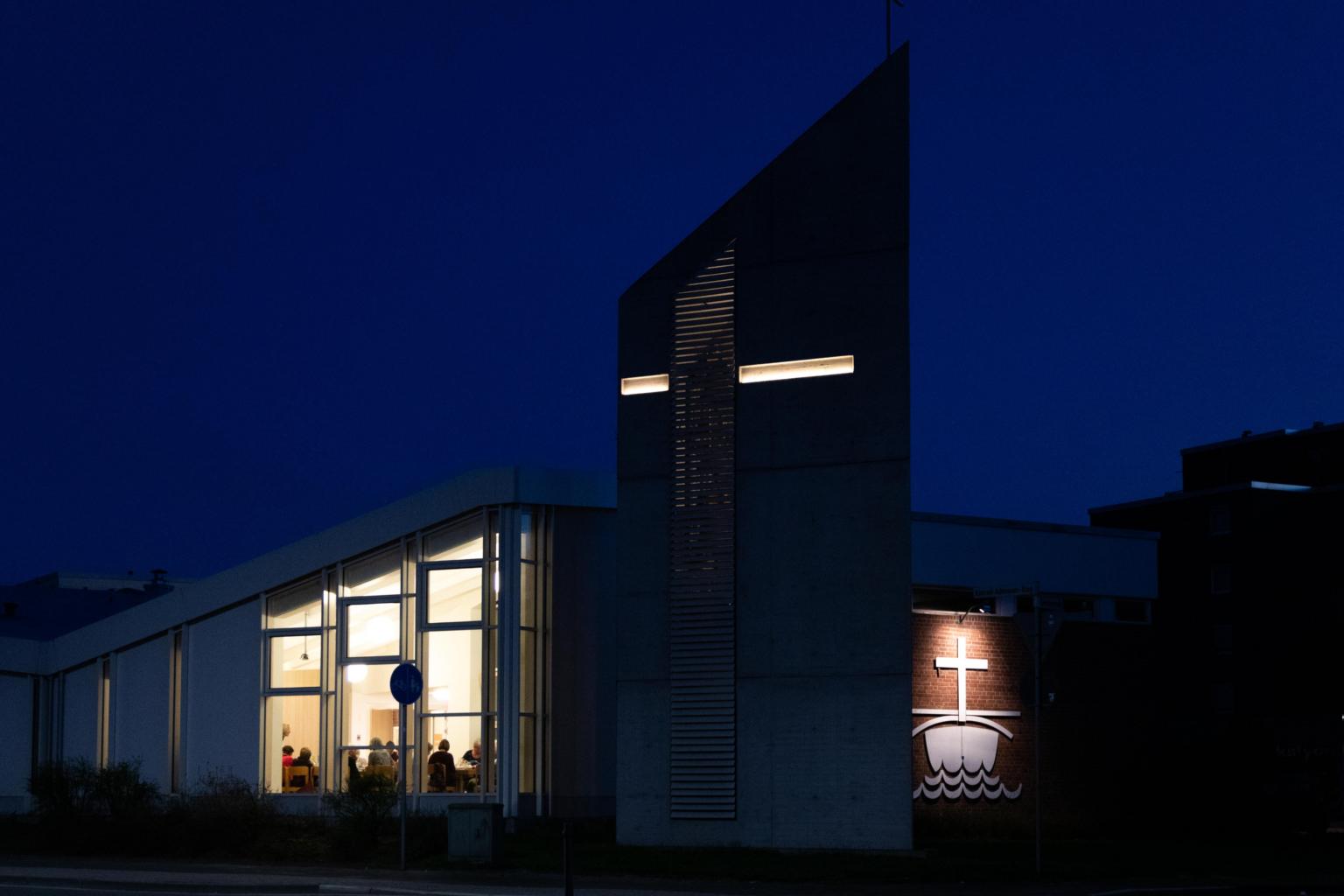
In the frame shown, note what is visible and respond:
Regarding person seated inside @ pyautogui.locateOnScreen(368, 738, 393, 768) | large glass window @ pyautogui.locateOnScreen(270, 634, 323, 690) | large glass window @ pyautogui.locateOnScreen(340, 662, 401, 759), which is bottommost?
person seated inside @ pyautogui.locateOnScreen(368, 738, 393, 768)

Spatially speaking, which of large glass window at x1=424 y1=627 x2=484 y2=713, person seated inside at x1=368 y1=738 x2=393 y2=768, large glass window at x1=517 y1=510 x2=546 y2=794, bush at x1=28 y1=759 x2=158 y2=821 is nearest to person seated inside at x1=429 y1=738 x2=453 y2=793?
large glass window at x1=424 y1=627 x2=484 y2=713

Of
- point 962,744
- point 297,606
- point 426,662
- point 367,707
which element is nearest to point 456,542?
point 426,662

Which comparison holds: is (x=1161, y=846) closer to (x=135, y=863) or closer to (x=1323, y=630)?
(x=135, y=863)

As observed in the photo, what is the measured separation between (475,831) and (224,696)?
506 inches

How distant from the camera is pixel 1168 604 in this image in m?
76.1

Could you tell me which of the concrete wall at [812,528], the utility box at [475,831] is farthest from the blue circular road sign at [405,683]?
the concrete wall at [812,528]

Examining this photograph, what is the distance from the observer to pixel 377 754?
33.3 m

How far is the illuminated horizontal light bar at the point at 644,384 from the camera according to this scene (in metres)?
27.6

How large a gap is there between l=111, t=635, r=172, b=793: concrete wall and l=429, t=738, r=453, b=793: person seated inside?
6.70m

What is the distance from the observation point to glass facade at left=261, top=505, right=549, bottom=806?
3216cm

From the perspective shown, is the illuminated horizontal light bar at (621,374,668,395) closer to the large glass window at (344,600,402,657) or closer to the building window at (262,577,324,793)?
the large glass window at (344,600,402,657)

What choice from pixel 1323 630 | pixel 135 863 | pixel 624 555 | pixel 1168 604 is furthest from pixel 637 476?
pixel 1168 604

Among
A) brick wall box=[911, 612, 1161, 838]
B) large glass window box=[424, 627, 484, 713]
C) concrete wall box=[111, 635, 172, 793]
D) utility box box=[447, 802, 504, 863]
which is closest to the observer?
utility box box=[447, 802, 504, 863]

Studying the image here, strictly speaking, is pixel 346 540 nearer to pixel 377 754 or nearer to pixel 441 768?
pixel 377 754
